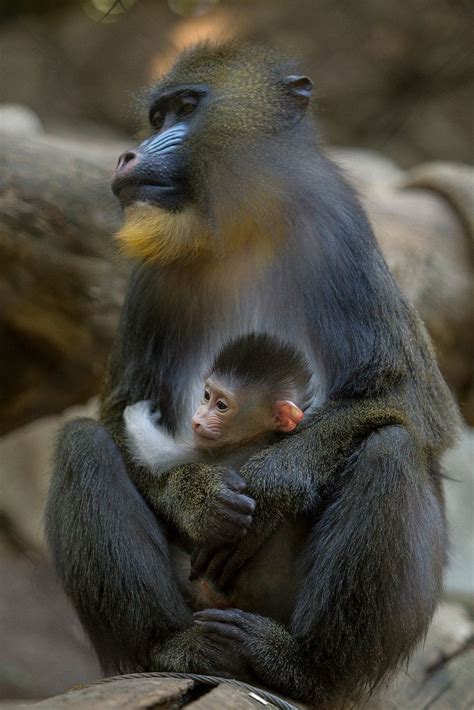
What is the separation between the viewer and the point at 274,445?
9.12 feet

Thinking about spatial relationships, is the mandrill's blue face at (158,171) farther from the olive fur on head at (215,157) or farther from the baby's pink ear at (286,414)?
the baby's pink ear at (286,414)

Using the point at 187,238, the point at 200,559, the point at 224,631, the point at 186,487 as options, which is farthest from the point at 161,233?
the point at 224,631

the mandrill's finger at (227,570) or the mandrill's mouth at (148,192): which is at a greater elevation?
the mandrill's mouth at (148,192)

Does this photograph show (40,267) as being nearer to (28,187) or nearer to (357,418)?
(28,187)

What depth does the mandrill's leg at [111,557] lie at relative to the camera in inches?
109

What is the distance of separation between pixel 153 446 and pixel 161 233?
65cm

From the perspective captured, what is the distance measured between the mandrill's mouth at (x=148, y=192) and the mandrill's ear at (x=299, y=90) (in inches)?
20.7

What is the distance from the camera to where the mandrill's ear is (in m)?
3.16

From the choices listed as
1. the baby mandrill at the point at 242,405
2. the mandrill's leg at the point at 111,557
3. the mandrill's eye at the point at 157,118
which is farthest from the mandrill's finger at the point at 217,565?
the mandrill's eye at the point at 157,118

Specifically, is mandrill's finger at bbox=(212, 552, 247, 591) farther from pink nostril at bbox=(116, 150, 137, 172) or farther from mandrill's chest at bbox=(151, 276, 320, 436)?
pink nostril at bbox=(116, 150, 137, 172)

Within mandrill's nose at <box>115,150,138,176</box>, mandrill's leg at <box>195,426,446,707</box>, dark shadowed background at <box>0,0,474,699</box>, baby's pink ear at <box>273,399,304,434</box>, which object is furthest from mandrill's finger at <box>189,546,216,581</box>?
dark shadowed background at <box>0,0,474,699</box>

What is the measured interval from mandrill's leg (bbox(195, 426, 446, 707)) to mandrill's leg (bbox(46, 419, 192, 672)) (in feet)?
0.65

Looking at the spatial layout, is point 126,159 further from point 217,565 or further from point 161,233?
point 217,565

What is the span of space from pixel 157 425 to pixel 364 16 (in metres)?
7.10
